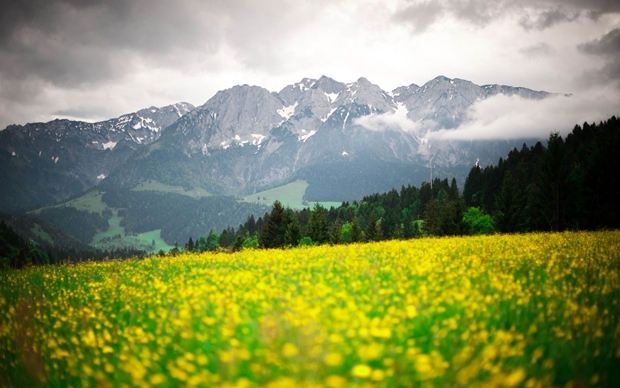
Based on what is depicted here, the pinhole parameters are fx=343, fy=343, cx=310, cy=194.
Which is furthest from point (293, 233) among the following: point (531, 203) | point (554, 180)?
point (531, 203)

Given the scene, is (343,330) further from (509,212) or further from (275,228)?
(509,212)

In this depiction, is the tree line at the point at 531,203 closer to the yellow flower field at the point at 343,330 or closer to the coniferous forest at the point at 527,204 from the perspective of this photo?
the coniferous forest at the point at 527,204

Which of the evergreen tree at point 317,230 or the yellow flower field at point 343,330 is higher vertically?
the yellow flower field at point 343,330

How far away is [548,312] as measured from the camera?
5.48 m

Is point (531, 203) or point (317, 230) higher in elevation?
point (531, 203)

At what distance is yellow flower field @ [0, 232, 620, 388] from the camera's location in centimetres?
389

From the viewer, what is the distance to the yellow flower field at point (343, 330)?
12.8 feet

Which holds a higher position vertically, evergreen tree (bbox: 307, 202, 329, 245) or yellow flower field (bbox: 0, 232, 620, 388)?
yellow flower field (bbox: 0, 232, 620, 388)

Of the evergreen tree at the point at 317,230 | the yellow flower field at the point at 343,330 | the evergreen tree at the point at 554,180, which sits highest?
the evergreen tree at the point at 554,180

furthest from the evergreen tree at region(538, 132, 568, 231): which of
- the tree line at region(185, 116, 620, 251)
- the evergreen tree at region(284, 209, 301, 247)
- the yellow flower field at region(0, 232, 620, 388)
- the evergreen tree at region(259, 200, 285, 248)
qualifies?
the evergreen tree at region(259, 200, 285, 248)

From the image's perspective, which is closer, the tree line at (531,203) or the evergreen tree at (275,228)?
the tree line at (531,203)

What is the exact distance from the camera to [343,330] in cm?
495

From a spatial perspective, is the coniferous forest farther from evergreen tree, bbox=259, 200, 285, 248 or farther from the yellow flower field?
the yellow flower field

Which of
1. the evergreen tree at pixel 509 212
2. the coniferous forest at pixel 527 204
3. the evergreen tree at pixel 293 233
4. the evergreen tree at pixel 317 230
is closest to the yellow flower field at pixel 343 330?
the coniferous forest at pixel 527 204
